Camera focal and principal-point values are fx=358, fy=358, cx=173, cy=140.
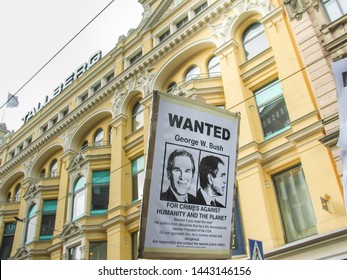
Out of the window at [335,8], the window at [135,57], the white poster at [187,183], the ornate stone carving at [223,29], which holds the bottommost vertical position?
the white poster at [187,183]

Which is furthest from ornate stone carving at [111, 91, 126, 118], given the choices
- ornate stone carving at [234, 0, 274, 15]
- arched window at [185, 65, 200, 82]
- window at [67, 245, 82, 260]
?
ornate stone carving at [234, 0, 274, 15]

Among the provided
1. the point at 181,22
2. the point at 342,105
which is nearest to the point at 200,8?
the point at 181,22

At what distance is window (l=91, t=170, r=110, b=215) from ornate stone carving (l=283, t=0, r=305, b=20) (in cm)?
1193

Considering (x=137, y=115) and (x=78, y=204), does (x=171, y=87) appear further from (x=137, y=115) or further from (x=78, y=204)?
(x=78, y=204)

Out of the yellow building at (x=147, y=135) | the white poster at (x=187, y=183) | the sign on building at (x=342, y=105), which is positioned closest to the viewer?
the white poster at (x=187, y=183)

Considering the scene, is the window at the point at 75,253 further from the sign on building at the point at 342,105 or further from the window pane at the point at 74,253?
the sign on building at the point at 342,105

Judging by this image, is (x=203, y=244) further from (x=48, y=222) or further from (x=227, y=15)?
(x=48, y=222)

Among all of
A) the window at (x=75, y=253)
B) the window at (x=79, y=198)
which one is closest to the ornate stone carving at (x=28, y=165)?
the window at (x=79, y=198)

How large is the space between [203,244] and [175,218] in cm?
57

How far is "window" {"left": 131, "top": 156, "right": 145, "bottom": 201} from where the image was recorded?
17.7 m

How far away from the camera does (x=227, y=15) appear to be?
57.9ft

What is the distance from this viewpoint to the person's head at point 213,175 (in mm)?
5440

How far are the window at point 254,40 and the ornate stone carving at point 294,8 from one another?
1.85 metres

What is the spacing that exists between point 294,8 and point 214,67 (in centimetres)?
487
